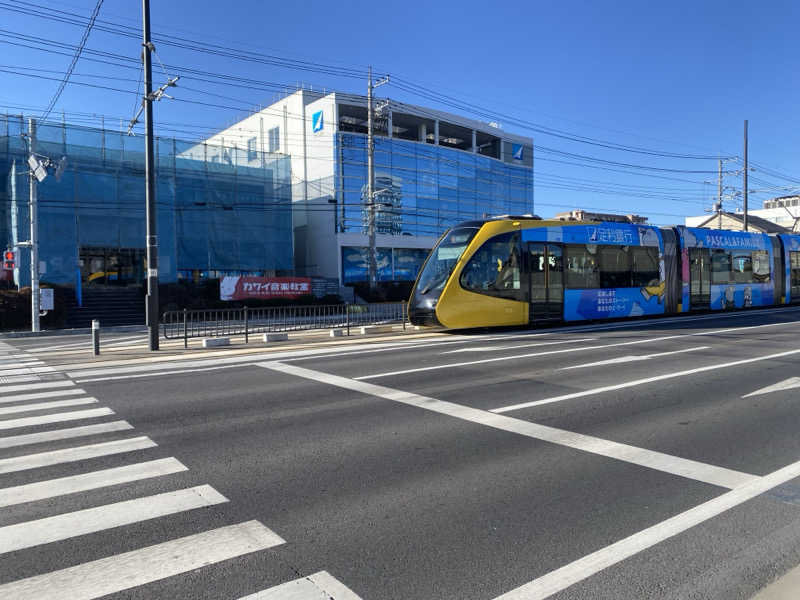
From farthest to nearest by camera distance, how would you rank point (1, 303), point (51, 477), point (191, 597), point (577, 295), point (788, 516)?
point (1, 303) → point (577, 295) → point (51, 477) → point (788, 516) → point (191, 597)

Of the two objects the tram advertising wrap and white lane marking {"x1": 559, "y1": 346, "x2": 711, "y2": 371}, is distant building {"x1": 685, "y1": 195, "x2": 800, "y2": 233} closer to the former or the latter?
the tram advertising wrap

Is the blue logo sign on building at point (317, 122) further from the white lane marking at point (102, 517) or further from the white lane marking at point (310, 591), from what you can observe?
the white lane marking at point (310, 591)

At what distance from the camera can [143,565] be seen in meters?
3.52

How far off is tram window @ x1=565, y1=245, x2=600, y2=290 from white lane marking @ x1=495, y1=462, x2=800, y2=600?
14.2 meters

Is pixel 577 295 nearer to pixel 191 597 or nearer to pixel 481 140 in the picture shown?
pixel 191 597

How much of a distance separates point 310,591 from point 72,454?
3.96 metres

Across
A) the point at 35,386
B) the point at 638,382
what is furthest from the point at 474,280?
the point at 35,386

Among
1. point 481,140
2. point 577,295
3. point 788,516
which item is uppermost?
point 481,140

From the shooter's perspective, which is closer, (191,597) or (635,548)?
(191,597)

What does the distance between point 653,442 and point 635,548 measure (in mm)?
2681

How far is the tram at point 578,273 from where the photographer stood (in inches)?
657

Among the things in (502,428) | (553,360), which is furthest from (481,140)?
(502,428)

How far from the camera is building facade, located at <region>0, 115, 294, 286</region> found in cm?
3219

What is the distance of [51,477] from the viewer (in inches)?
204
